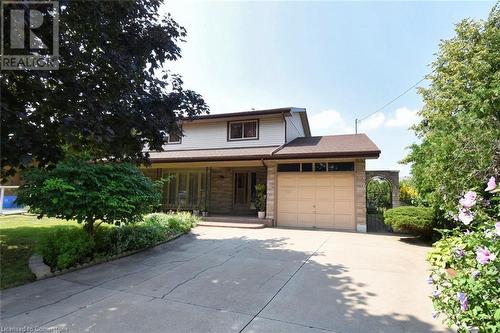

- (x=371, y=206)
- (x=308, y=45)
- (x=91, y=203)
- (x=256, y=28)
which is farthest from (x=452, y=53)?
(x=91, y=203)

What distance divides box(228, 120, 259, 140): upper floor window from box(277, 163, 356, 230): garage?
3.31 m

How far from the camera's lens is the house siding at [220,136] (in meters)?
14.3

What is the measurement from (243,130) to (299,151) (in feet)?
13.8

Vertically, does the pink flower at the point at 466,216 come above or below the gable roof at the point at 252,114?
below

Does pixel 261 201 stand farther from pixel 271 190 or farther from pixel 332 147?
pixel 332 147

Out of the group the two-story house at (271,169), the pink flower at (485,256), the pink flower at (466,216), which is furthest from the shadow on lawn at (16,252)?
the pink flower at (466,216)

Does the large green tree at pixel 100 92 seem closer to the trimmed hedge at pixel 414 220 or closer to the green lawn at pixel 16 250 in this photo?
the green lawn at pixel 16 250

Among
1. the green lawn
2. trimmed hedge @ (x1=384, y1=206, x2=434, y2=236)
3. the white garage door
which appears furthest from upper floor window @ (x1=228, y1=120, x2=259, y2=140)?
the green lawn

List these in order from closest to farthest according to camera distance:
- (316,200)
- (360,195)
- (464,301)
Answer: (464,301) < (360,195) < (316,200)

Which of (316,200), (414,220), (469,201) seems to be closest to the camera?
(469,201)

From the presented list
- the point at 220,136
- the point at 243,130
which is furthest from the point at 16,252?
the point at 243,130

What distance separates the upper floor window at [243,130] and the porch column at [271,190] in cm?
273

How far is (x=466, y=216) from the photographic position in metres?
2.56

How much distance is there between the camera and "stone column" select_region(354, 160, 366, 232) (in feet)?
35.6
